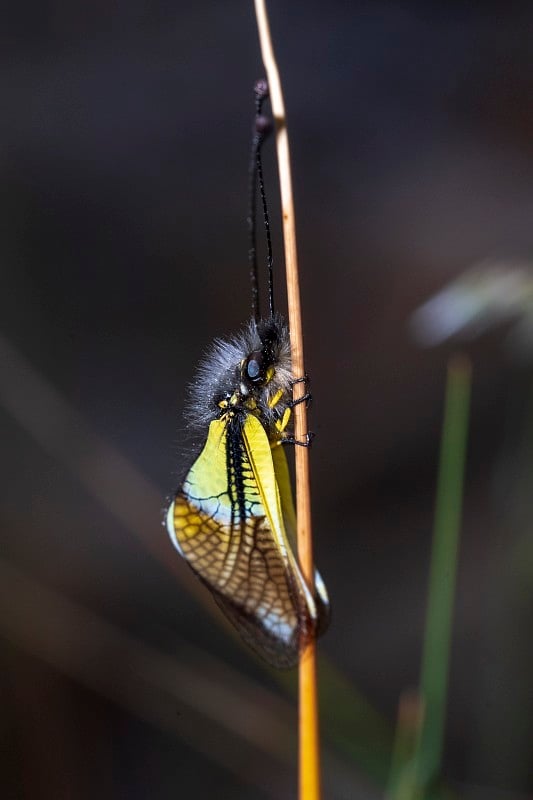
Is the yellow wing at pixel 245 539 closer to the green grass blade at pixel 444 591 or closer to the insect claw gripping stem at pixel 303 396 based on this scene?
the insect claw gripping stem at pixel 303 396

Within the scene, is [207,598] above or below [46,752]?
above

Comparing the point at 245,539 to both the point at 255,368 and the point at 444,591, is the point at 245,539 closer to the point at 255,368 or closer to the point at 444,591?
the point at 255,368

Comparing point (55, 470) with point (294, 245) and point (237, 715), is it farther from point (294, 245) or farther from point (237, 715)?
point (294, 245)

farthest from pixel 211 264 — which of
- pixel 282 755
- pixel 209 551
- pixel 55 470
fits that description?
pixel 209 551

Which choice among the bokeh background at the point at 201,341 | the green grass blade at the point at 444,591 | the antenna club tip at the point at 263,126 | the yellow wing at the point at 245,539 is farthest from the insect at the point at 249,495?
the bokeh background at the point at 201,341

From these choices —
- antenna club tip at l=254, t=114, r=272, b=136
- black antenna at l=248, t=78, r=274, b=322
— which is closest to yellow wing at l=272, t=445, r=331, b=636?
black antenna at l=248, t=78, r=274, b=322

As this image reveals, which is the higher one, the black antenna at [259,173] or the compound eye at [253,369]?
the black antenna at [259,173]

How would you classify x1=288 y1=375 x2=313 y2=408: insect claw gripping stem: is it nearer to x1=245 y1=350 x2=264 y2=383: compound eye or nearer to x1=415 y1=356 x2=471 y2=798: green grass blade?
x1=245 y1=350 x2=264 y2=383: compound eye
